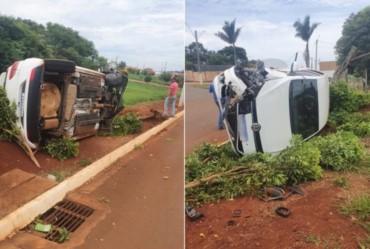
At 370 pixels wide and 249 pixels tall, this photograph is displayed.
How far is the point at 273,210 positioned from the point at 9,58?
2953 mm

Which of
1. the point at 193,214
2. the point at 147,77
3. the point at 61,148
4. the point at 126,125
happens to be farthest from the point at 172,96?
the point at 193,214

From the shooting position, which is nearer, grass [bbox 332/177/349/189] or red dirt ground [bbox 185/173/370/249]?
red dirt ground [bbox 185/173/370/249]

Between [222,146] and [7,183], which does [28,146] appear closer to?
[7,183]

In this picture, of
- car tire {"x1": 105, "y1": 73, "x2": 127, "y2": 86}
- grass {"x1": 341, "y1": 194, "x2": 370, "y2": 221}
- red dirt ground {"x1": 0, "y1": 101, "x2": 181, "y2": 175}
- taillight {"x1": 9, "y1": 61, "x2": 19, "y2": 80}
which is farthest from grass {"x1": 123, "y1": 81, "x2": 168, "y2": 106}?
grass {"x1": 341, "y1": 194, "x2": 370, "y2": 221}

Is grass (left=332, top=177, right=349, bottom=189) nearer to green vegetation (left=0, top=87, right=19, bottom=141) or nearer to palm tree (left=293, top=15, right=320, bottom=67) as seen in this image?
palm tree (left=293, top=15, right=320, bottom=67)

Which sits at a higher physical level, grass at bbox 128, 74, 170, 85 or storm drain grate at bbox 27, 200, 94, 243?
grass at bbox 128, 74, 170, 85

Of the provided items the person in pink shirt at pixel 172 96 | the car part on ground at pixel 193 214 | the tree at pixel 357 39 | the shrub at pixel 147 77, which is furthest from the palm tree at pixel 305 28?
the shrub at pixel 147 77

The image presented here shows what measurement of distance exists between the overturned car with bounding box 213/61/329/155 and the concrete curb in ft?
4.69

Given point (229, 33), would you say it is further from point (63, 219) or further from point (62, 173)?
point (62, 173)

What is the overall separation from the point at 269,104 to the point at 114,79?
9.13ft

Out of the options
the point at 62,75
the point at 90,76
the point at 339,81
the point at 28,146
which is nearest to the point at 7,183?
the point at 28,146

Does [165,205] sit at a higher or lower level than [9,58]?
lower

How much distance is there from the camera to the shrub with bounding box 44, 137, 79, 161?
424cm

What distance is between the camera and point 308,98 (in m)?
3.09
